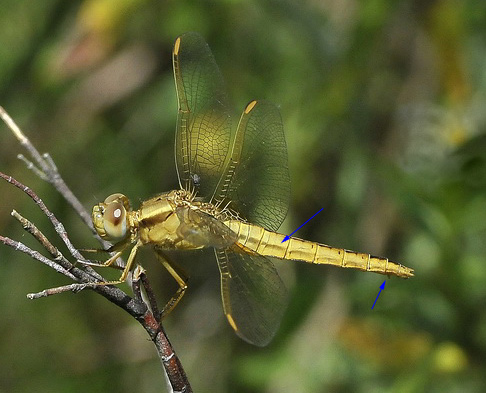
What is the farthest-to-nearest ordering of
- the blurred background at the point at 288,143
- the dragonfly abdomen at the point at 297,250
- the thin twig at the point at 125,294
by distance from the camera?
1. the blurred background at the point at 288,143
2. the dragonfly abdomen at the point at 297,250
3. the thin twig at the point at 125,294

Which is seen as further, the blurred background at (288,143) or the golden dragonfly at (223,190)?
the blurred background at (288,143)

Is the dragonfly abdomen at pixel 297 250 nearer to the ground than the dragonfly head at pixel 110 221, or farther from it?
nearer to the ground

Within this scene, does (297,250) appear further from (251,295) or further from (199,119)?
(199,119)

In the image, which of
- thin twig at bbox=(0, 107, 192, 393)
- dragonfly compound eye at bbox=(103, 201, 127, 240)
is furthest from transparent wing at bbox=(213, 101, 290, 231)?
thin twig at bbox=(0, 107, 192, 393)

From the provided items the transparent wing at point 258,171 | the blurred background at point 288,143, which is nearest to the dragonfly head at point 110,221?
the transparent wing at point 258,171

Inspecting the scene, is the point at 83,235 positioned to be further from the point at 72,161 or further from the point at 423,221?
Result: the point at 423,221

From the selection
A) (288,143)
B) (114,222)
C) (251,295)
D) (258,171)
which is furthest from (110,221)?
(288,143)

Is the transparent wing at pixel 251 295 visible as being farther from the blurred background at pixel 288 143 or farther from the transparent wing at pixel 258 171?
the blurred background at pixel 288 143
